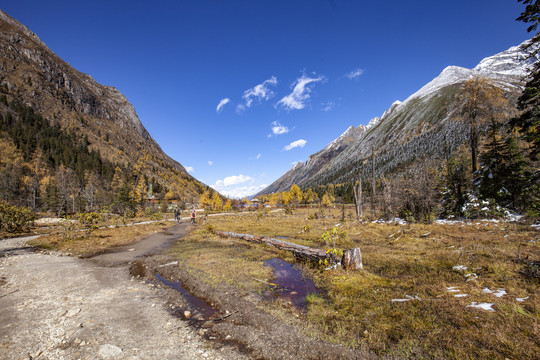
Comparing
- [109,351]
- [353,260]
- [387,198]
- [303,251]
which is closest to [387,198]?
[387,198]

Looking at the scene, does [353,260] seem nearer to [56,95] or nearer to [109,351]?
[109,351]

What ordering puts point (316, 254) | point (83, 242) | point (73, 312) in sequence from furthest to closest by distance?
point (83, 242) < point (316, 254) < point (73, 312)

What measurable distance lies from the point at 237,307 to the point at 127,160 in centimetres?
14725

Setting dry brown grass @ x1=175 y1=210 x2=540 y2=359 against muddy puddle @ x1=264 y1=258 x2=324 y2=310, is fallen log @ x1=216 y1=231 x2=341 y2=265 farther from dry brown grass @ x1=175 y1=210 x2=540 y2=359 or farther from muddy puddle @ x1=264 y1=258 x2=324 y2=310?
muddy puddle @ x1=264 y1=258 x2=324 y2=310

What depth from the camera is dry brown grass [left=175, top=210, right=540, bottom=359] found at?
4.13 metres

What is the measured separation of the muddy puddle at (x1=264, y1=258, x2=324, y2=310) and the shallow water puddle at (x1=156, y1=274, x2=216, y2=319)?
1908 mm

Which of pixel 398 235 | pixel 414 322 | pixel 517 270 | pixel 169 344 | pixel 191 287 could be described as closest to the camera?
pixel 169 344

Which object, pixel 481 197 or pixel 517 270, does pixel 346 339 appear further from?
pixel 481 197

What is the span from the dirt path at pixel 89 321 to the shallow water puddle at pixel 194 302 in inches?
26.9

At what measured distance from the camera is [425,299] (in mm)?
6020

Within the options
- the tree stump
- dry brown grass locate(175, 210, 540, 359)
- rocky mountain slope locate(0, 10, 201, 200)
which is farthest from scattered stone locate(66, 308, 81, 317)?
rocky mountain slope locate(0, 10, 201, 200)

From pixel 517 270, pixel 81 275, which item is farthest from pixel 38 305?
pixel 517 270

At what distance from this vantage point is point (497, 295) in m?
5.86

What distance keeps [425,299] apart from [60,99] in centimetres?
18528
